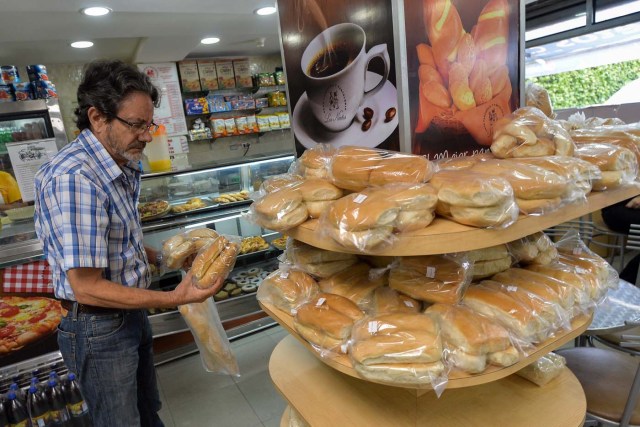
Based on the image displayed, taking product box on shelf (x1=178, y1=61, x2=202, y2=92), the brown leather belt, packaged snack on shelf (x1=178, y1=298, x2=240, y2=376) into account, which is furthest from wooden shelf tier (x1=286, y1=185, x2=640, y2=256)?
product box on shelf (x1=178, y1=61, x2=202, y2=92)

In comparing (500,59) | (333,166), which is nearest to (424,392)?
(333,166)

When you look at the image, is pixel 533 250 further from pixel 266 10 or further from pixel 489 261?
pixel 266 10

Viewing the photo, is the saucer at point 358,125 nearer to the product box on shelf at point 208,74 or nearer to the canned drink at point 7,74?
the canned drink at point 7,74

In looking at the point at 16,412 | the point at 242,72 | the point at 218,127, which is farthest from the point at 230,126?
the point at 16,412

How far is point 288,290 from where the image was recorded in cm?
136

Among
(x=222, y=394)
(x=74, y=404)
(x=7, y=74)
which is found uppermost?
(x=7, y=74)

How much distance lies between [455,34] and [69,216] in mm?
1568

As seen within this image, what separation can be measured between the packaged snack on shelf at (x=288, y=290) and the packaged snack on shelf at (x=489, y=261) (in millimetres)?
529

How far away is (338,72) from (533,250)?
98cm

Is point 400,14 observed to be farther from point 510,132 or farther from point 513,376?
point 513,376

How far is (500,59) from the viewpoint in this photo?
5.42 feet

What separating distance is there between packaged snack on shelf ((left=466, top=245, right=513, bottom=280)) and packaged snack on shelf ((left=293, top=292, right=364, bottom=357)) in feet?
1.26

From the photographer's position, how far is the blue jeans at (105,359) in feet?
5.41

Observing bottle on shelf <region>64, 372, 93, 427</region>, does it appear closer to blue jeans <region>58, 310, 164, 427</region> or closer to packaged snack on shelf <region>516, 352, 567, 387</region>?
blue jeans <region>58, 310, 164, 427</region>
